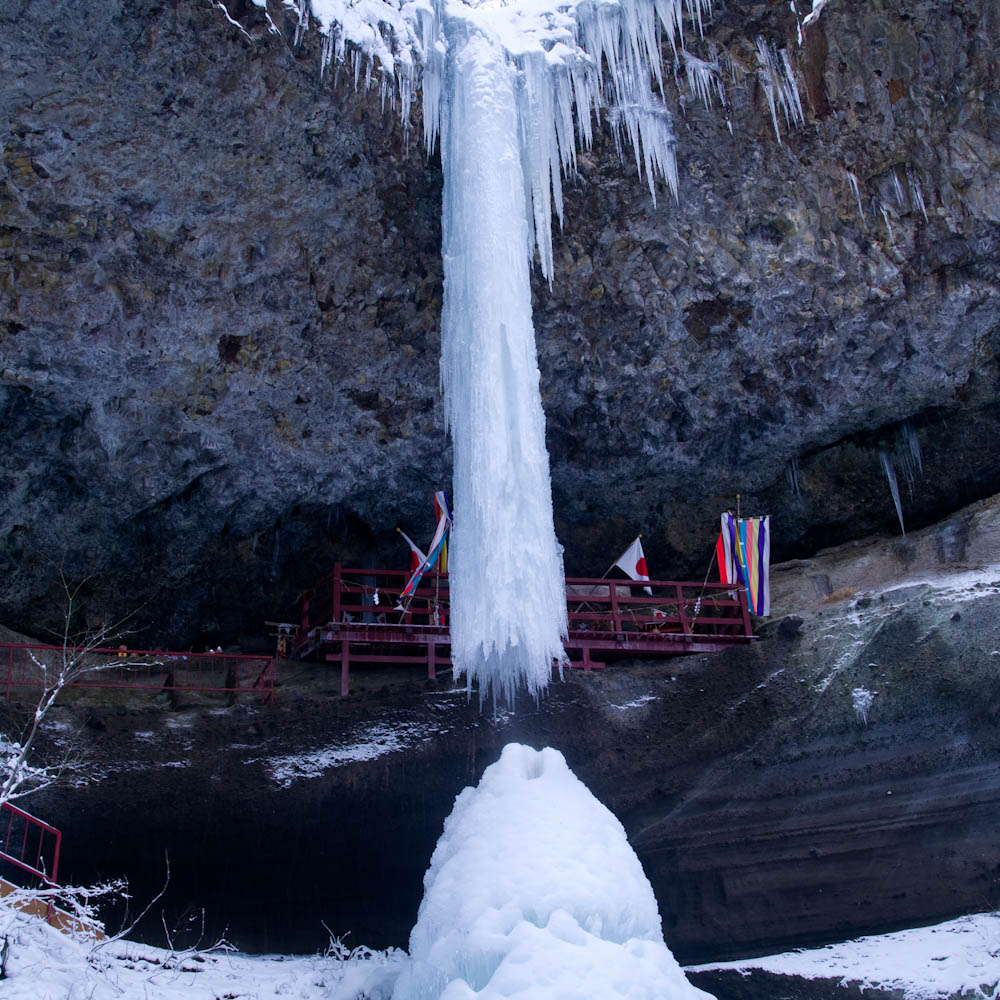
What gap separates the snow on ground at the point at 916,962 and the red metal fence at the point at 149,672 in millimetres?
8027

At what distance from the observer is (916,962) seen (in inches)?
498

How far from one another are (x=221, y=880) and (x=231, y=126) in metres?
10.2

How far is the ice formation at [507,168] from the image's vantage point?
14.1 m

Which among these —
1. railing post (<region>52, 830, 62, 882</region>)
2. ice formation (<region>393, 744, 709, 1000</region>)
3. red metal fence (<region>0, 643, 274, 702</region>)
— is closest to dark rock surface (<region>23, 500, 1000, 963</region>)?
railing post (<region>52, 830, 62, 882</region>)

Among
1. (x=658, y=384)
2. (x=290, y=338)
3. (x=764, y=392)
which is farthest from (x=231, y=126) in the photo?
(x=764, y=392)

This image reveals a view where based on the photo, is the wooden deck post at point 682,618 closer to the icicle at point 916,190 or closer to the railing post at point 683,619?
the railing post at point 683,619

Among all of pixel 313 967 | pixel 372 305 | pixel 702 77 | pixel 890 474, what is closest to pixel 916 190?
pixel 702 77

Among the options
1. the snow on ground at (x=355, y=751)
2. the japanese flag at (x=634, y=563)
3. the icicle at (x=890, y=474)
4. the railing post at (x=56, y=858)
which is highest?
the icicle at (x=890, y=474)

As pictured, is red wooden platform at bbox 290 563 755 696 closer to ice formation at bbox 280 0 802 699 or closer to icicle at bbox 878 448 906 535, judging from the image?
ice formation at bbox 280 0 802 699

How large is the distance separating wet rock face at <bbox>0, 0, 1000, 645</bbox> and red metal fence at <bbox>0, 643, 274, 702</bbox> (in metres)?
1.10

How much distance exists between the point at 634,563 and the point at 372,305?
6.24 meters

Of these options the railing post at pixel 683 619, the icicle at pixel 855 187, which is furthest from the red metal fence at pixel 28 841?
the icicle at pixel 855 187

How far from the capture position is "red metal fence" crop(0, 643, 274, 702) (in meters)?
15.9

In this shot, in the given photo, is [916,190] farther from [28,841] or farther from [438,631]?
[28,841]
